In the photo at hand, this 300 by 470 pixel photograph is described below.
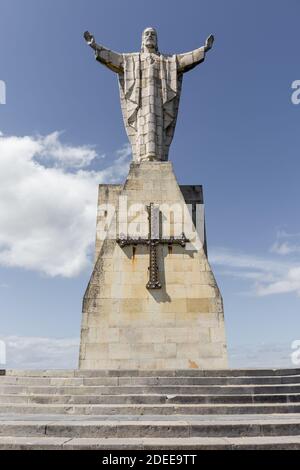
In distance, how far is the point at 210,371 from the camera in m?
9.33

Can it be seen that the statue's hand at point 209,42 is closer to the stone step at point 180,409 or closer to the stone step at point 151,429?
the stone step at point 180,409

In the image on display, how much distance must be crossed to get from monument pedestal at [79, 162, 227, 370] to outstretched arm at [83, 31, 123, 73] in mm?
5830

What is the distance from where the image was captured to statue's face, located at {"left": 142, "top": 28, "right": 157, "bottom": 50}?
15219 mm

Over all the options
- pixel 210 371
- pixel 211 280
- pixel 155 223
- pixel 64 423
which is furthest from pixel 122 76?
pixel 64 423

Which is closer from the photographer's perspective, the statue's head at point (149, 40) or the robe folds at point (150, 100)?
the robe folds at point (150, 100)

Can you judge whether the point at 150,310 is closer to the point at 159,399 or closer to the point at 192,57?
the point at 159,399

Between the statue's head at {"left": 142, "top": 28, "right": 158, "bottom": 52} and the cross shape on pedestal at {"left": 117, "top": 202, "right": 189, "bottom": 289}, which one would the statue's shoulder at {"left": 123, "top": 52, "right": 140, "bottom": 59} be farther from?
the cross shape on pedestal at {"left": 117, "top": 202, "right": 189, "bottom": 289}

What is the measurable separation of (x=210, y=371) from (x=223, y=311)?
2.78 meters

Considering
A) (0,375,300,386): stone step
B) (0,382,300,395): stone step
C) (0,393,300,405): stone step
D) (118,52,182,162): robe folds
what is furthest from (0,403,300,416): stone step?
(118,52,182,162): robe folds

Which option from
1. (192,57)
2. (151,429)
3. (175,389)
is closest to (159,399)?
(175,389)

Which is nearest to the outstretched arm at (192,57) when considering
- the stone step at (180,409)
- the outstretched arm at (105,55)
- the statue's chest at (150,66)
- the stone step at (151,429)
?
the statue's chest at (150,66)

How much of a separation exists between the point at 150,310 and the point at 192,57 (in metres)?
9.59

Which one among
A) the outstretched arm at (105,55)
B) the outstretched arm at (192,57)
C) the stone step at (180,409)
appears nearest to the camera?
the stone step at (180,409)

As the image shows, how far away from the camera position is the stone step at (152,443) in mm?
5438
